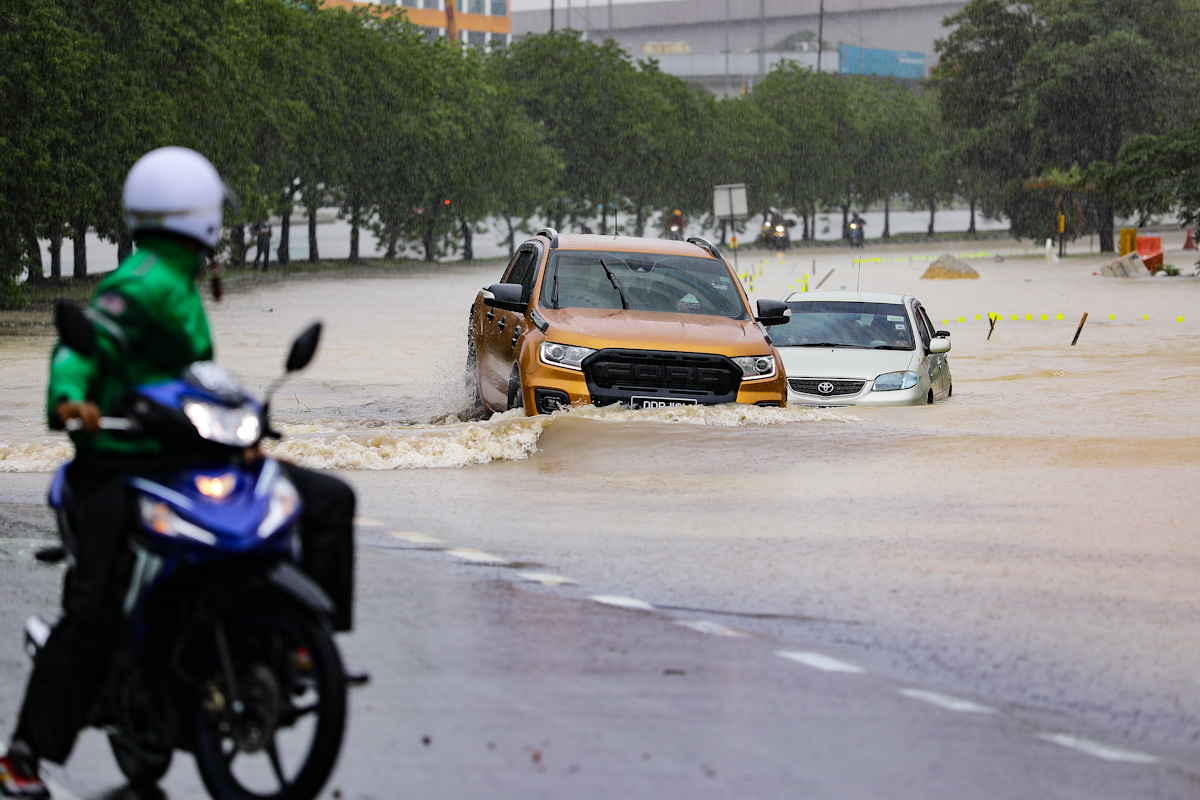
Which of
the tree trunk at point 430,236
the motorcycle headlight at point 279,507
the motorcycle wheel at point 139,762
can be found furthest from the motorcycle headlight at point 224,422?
the tree trunk at point 430,236

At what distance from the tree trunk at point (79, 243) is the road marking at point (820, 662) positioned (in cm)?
4005

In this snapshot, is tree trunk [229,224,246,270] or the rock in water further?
tree trunk [229,224,246,270]

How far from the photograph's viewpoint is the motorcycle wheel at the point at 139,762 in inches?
181

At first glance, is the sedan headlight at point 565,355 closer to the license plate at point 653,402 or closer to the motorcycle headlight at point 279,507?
the license plate at point 653,402

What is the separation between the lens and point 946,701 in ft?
19.2

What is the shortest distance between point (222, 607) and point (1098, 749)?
276 centimetres

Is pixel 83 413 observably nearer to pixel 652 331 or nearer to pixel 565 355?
pixel 565 355

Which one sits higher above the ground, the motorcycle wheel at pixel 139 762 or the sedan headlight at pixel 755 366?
the sedan headlight at pixel 755 366

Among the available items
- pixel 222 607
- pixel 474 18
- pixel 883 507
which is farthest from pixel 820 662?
pixel 474 18

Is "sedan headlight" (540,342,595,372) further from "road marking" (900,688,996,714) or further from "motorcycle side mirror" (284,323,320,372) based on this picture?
"motorcycle side mirror" (284,323,320,372)

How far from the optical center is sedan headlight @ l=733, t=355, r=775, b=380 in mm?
13555

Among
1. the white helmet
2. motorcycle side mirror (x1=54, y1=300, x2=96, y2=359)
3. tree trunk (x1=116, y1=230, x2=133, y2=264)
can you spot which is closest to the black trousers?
motorcycle side mirror (x1=54, y1=300, x2=96, y2=359)

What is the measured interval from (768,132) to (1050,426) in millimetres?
84837

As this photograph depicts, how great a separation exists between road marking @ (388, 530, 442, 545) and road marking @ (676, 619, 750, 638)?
236 centimetres
